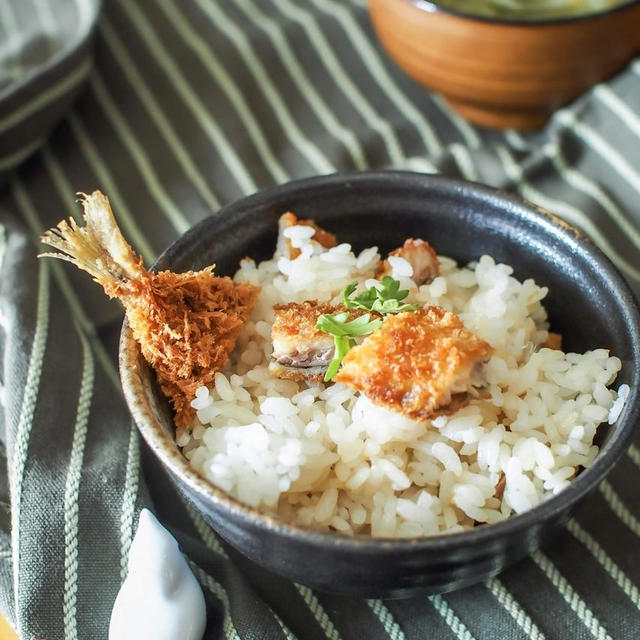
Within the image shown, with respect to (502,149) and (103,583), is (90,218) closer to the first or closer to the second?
(103,583)

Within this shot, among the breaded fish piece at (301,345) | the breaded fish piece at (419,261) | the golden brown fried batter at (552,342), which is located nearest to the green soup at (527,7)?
the breaded fish piece at (419,261)

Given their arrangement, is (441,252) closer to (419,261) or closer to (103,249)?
(419,261)

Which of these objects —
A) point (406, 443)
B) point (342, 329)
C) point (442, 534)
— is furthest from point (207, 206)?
point (442, 534)

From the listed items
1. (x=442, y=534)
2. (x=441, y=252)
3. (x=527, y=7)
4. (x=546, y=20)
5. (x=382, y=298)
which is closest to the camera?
(x=442, y=534)

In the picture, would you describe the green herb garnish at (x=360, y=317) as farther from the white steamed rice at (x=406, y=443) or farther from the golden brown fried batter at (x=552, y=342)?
the golden brown fried batter at (x=552, y=342)

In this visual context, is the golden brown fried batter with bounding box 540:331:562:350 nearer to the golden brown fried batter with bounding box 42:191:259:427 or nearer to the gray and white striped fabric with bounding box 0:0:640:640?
the gray and white striped fabric with bounding box 0:0:640:640

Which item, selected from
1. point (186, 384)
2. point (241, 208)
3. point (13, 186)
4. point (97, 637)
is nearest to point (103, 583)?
point (97, 637)
